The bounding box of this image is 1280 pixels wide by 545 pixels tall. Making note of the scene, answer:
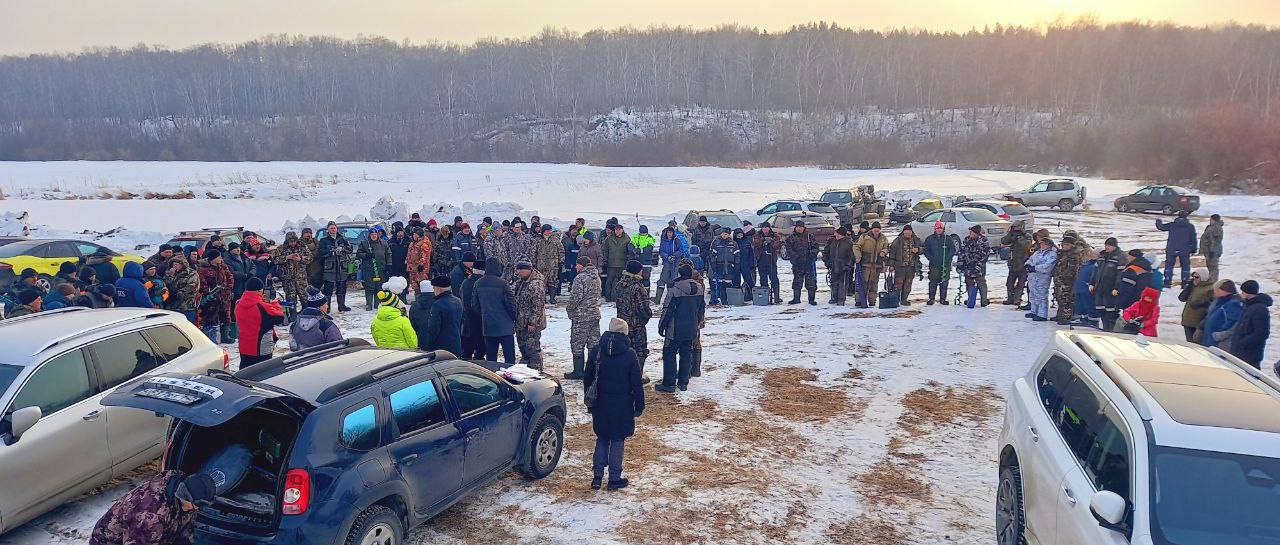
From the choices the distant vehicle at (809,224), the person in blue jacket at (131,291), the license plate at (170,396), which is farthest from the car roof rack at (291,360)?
the distant vehicle at (809,224)

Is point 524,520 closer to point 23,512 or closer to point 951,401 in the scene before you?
point 23,512

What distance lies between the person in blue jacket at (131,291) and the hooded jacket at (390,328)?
4265 millimetres

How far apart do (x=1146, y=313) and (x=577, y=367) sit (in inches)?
290

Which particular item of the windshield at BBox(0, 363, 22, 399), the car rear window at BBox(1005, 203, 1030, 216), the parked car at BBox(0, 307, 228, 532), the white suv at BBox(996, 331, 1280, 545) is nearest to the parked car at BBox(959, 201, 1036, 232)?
the car rear window at BBox(1005, 203, 1030, 216)

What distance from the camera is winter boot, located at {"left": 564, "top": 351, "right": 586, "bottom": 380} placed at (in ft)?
34.7

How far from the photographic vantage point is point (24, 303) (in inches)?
371

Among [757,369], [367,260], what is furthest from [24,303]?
[757,369]

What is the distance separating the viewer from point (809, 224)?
1012 inches

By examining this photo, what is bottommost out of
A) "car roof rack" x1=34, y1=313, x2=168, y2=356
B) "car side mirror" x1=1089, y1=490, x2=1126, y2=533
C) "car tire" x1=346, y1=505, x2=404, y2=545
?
"car tire" x1=346, y1=505, x2=404, y2=545

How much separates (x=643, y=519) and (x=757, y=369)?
16.4 feet

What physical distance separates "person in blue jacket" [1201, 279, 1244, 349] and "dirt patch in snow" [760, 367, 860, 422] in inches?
164

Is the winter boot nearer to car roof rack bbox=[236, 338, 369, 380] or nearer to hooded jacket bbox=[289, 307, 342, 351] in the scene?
hooded jacket bbox=[289, 307, 342, 351]

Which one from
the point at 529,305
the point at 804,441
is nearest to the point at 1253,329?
the point at 804,441

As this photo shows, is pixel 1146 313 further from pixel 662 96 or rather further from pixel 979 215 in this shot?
pixel 662 96
